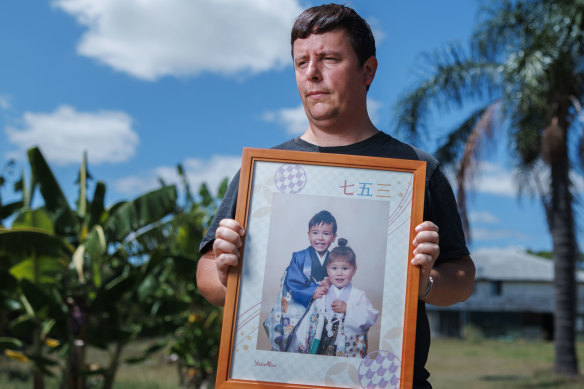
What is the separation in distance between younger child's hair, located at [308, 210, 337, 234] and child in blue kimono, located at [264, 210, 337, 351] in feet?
0.09

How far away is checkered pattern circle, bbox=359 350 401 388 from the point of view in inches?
66.5

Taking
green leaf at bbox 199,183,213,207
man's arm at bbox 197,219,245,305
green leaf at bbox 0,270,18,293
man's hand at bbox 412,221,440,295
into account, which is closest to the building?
green leaf at bbox 199,183,213,207

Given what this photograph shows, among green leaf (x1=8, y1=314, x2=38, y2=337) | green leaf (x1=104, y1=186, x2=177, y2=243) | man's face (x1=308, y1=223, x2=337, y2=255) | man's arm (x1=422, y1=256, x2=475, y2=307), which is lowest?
green leaf (x1=8, y1=314, x2=38, y2=337)

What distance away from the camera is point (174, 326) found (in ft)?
31.8

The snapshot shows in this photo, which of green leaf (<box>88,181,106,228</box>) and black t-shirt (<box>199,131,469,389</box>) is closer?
black t-shirt (<box>199,131,469,389</box>)

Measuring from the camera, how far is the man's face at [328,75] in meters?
1.94

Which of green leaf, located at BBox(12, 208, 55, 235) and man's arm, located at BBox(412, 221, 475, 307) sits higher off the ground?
green leaf, located at BBox(12, 208, 55, 235)

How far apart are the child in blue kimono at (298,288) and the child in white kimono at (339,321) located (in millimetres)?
24

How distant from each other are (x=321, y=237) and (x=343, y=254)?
84mm

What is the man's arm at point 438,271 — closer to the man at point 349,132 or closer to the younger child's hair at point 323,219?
the man at point 349,132

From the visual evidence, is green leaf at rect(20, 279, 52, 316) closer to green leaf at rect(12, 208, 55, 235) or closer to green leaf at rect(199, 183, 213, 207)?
green leaf at rect(12, 208, 55, 235)

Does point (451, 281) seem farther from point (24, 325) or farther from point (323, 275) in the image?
point (24, 325)

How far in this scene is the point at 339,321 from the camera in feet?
5.66

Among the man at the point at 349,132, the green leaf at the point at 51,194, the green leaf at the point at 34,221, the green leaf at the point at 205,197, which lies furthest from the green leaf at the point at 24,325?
the man at the point at 349,132
